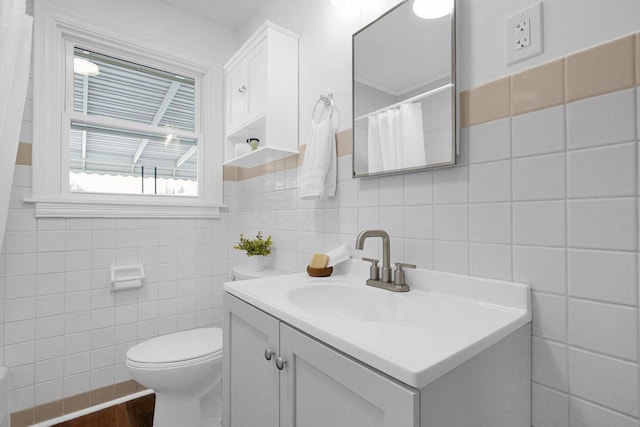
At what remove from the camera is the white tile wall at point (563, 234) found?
66cm

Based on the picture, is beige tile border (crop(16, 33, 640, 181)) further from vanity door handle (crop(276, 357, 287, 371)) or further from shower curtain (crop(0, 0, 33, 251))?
shower curtain (crop(0, 0, 33, 251))

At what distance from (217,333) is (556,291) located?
61.4 inches

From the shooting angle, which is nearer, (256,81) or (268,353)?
(268,353)

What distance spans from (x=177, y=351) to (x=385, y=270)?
1102mm

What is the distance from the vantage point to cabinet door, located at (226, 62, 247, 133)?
1813 mm

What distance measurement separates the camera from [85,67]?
5.93 ft

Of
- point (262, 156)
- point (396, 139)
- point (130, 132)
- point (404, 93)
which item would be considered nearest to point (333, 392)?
point (396, 139)

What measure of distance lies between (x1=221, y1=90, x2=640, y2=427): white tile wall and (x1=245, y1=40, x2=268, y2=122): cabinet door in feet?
3.40

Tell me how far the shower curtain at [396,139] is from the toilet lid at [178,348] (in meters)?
1.16

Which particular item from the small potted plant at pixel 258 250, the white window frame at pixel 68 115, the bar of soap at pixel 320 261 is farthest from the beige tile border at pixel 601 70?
the white window frame at pixel 68 115

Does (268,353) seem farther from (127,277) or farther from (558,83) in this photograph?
(127,277)

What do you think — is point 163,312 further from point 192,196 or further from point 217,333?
point 192,196

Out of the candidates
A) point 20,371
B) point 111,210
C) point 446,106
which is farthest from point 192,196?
point 446,106

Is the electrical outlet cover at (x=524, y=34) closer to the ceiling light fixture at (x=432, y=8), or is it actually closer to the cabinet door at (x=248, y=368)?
the ceiling light fixture at (x=432, y=8)
